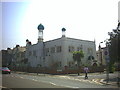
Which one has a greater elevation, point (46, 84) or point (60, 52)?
point (60, 52)

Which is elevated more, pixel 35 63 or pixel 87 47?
pixel 87 47

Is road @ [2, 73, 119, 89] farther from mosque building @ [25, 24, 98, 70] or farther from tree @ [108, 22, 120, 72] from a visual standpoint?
mosque building @ [25, 24, 98, 70]

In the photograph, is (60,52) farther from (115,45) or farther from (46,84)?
(46,84)

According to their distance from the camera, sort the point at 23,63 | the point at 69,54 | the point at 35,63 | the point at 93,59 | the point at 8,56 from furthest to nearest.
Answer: the point at 8,56 → the point at 23,63 → the point at 35,63 → the point at 93,59 → the point at 69,54

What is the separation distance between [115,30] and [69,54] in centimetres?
2506

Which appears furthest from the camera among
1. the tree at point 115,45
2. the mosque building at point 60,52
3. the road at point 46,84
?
the mosque building at point 60,52

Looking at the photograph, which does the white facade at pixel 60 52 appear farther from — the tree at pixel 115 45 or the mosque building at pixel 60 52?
the tree at pixel 115 45

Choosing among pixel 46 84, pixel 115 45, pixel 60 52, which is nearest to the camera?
pixel 46 84

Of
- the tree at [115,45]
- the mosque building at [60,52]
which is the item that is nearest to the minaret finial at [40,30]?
the mosque building at [60,52]

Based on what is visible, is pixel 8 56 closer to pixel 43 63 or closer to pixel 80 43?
pixel 43 63

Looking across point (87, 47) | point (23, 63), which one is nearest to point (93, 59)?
point (87, 47)

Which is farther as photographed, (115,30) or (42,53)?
(42,53)

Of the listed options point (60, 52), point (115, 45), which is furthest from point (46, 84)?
point (60, 52)

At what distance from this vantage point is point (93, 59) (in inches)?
2351
